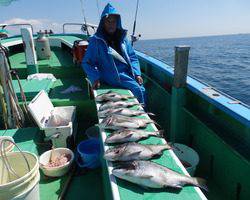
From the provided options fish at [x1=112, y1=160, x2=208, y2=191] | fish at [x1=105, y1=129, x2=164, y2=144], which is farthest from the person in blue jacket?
fish at [x1=112, y1=160, x2=208, y2=191]

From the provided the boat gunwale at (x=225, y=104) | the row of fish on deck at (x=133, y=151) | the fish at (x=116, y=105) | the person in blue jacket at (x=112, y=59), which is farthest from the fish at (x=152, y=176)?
the person in blue jacket at (x=112, y=59)

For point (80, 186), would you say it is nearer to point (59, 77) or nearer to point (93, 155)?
point (93, 155)

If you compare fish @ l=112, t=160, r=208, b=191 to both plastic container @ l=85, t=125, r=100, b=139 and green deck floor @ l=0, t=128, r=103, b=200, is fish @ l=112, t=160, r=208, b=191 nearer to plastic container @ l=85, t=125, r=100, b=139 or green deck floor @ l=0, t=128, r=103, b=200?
green deck floor @ l=0, t=128, r=103, b=200

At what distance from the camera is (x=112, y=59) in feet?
13.8

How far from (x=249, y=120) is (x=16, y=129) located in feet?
10.3

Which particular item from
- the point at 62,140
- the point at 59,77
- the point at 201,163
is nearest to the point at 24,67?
the point at 59,77

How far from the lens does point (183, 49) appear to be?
3479 mm

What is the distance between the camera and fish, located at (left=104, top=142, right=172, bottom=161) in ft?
7.01

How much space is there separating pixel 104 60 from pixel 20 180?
104 inches

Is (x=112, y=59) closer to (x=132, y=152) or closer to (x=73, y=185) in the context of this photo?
(x=73, y=185)

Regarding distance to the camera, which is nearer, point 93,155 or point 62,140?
point 93,155

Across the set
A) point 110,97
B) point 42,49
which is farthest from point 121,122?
point 42,49

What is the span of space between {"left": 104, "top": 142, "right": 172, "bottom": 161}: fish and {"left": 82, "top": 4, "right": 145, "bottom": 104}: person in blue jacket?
6.42ft

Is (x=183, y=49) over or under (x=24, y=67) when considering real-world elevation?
over
